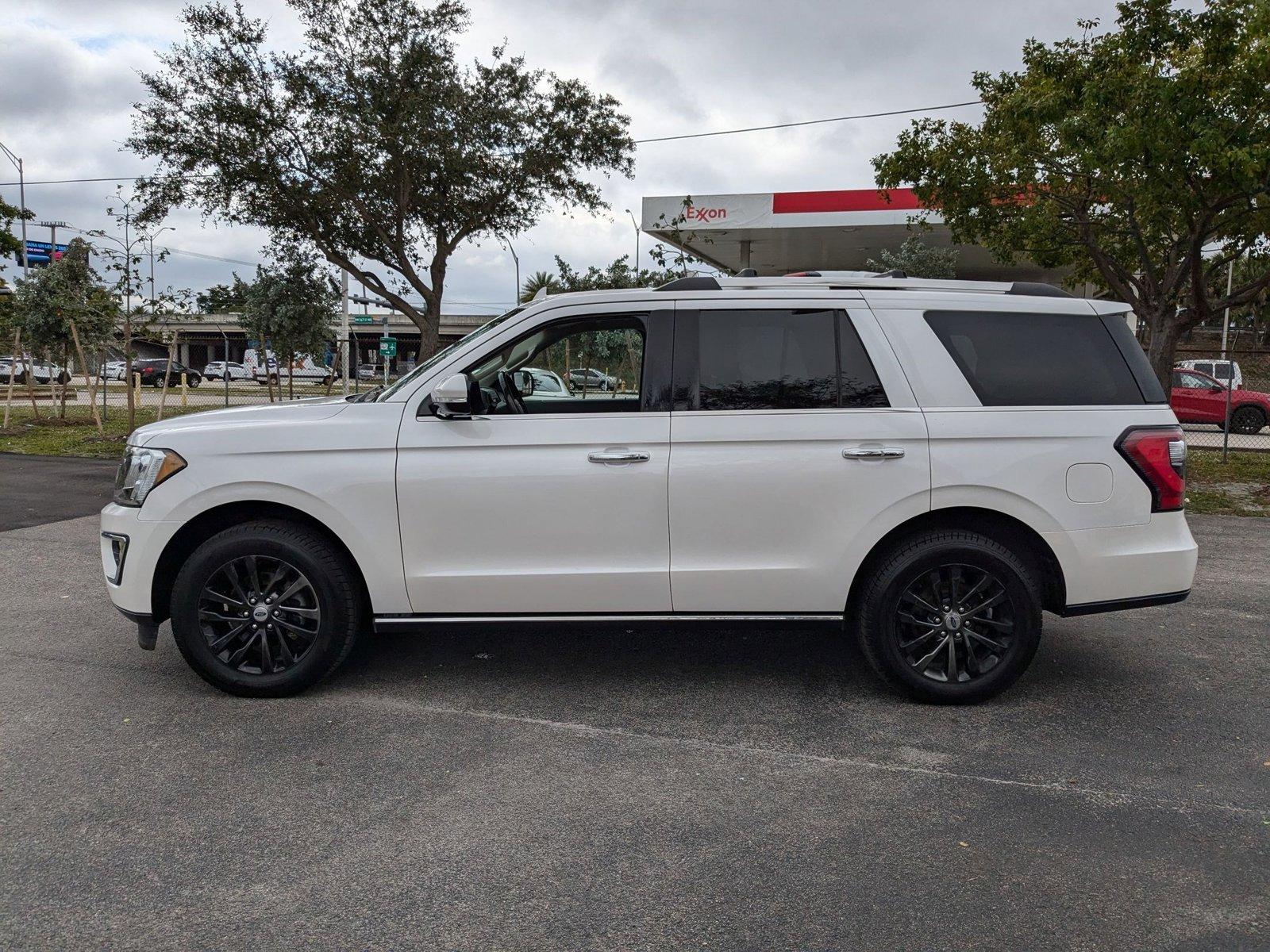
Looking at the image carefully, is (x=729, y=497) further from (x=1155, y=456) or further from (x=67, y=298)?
(x=67, y=298)

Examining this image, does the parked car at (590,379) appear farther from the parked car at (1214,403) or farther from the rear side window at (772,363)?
the parked car at (1214,403)

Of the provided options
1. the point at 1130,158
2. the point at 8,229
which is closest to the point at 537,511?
the point at 1130,158

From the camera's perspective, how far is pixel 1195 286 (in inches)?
544

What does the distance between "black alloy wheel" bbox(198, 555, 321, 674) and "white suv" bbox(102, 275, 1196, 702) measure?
10 mm

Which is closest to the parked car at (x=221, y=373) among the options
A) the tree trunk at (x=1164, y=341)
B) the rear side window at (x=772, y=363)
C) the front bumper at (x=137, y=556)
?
Answer: the tree trunk at (x=1164, y=341)

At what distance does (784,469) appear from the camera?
174 inches

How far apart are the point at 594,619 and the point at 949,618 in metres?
1.62

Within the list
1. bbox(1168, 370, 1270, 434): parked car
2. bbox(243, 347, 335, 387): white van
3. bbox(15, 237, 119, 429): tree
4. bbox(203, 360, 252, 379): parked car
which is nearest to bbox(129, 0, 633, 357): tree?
bbox(15, 237, 119, 429): tree

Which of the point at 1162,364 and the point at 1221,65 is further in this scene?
the point at 1162,364

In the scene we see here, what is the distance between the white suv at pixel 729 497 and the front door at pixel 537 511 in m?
0.01

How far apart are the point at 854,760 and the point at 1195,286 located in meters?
12.6

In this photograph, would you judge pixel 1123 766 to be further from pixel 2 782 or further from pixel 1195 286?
pixel 1195 286

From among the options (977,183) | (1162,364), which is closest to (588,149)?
(977,183)

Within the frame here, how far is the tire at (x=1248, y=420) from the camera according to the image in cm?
2094
